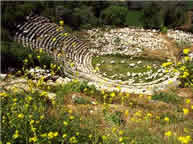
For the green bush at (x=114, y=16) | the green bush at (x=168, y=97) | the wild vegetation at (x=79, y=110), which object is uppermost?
the green bush at (x=114, y=16)

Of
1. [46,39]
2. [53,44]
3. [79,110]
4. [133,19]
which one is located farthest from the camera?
[133,19]

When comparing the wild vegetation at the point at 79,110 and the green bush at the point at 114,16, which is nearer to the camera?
the wild vegetation at the point at 79,110

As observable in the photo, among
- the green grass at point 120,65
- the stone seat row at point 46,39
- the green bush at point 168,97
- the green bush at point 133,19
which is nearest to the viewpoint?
the green bush at point 168,97

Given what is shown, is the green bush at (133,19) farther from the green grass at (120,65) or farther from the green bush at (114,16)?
the green grass at (120,65)

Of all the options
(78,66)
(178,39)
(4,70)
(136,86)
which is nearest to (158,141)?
(136,86)

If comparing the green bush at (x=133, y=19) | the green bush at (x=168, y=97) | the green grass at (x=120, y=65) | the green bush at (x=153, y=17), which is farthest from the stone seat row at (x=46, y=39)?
the green bush at (x=153, y=17)

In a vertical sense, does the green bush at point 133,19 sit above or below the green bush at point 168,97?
above

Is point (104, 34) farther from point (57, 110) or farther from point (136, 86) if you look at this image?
point (57, 110)

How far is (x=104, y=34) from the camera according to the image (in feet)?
55.9

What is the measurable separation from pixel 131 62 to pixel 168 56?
8.80ft

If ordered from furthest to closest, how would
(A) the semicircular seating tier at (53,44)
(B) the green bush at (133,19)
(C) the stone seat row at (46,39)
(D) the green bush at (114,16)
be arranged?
(B) the green bush at (133,19)
(D) the green bush at (114,16)
(C) the stone seat row at (46,39)
(A) the semicircular seating tier at (53,44)

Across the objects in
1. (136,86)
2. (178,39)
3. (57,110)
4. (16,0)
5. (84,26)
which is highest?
(16,0)

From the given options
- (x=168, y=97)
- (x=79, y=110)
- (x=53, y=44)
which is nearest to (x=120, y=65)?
(x=53, y=44)

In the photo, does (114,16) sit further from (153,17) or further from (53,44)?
(53,44)
